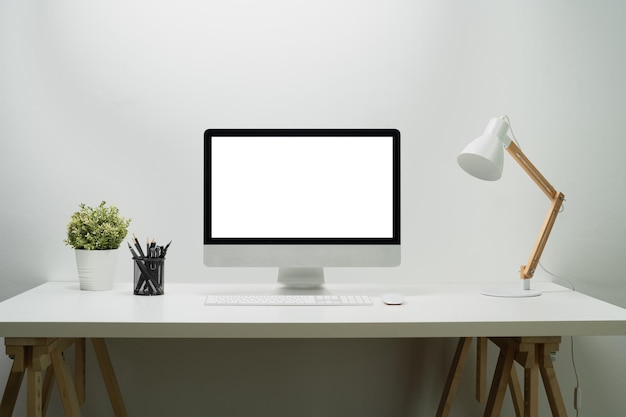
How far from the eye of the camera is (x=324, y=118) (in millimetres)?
2371

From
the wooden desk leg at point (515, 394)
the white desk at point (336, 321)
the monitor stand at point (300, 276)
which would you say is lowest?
the wooden desk leg at point (515, 394)

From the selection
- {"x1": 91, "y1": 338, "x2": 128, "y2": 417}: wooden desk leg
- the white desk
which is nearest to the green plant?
the white desk

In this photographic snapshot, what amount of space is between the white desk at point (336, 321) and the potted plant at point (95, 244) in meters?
0.06

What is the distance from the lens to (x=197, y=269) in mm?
2373

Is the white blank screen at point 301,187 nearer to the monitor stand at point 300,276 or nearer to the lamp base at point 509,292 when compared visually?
the monitor stand at point 300,276

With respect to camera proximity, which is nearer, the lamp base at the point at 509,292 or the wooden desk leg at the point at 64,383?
the wooden desk leg at the point at 64,383

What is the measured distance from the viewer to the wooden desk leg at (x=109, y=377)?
7.09 ft

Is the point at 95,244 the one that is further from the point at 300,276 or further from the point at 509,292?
the point at 509,292

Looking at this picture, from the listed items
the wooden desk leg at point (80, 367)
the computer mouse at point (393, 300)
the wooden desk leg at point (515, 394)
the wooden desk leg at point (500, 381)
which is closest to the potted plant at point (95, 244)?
the wooden desk leg at point (80, 367)

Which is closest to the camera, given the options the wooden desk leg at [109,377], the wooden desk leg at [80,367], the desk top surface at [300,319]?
the desk top surface at [300,319]

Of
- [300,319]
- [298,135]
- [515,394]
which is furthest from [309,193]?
[515,394]

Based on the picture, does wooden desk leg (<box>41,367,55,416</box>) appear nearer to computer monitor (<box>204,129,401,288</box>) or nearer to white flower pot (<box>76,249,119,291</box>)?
white flower pot (<box>76,249,119,291</box>)

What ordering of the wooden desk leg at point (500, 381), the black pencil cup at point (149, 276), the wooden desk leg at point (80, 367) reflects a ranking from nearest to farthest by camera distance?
the wooden desk leg at point (500, 381)
the black pencil cup at point (149, 276)
the wooden desk leg at point (80, 367)

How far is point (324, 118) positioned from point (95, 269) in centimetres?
94
